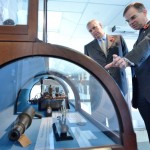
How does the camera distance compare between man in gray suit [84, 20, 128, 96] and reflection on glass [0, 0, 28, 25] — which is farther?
man in gray suit [84, 20, 128, 96]

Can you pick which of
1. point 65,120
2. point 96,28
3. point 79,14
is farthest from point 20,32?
point 79,14

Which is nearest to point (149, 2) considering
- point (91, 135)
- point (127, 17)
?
point (127, 17)

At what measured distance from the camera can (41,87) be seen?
2.45 metres

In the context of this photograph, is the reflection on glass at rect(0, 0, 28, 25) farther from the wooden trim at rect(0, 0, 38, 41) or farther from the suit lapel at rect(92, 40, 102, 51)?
the suit lapel at rect(92, 40, 102, 51)

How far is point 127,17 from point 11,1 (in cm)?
79

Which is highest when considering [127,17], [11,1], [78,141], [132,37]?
[132,37]

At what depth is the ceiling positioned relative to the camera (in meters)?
2.72

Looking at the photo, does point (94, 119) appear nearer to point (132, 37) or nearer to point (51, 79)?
point (51, 79)

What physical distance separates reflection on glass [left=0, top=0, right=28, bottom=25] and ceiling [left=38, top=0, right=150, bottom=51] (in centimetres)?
148

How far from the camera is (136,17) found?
114 centimetres

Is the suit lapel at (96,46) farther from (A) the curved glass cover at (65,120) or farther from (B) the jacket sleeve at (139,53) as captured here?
(B) the jacket sleeve at (139,53)

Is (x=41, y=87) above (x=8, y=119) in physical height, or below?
above

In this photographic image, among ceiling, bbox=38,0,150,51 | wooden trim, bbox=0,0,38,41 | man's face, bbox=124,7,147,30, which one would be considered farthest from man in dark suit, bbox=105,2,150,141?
ceiling, bbox=38,0,150,51

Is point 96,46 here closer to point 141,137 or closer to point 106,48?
point 106,48
